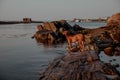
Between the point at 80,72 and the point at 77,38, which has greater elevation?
the point at 77,38

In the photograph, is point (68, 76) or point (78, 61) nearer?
point (68, 76)

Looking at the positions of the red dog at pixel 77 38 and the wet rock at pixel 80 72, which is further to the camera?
the red dog at pixel 77 38

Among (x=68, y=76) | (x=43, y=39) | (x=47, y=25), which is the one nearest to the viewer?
(x=68, y=76)

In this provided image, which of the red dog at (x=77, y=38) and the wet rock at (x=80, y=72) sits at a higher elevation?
the red dog at (x=77, y=38)

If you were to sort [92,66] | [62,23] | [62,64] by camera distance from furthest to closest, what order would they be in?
[62,23], [62,64], [92,66]

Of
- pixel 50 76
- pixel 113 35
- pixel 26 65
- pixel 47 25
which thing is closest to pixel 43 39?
pixel 47 25

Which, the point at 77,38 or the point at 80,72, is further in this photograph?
the point at 77,38

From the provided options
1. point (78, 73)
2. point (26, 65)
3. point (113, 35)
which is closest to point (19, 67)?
point (26, 65)

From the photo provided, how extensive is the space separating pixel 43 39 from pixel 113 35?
37.7ft

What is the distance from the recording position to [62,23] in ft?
166

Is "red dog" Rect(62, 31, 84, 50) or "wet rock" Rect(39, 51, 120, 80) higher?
"red dog" Rect(62, 31, 84, 50)

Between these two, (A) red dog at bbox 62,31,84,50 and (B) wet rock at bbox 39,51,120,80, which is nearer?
(B) wet rock at bbox 39,51,120,80

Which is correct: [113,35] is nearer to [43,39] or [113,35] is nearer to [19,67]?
[43,39]

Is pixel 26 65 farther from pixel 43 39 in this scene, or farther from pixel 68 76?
pixel 43 39
